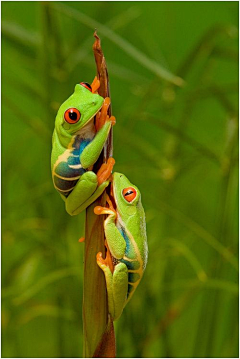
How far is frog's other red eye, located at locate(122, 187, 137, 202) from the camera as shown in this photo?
42 centimetres

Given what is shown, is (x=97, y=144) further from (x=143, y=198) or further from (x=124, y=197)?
(x=143, y=198)

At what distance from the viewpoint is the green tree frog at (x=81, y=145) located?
379mm

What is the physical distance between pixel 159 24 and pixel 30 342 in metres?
1.33

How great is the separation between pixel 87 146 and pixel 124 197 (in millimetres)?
66

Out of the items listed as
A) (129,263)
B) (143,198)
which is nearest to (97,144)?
(129,263)

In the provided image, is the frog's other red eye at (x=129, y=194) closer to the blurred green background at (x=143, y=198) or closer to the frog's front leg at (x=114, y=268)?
the frog's front leg at (x=114, y=268)

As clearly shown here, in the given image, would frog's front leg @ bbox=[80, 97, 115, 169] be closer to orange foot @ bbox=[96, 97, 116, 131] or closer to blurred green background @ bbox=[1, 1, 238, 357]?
orange foot @ bbox=[96, 97, 116, 131]

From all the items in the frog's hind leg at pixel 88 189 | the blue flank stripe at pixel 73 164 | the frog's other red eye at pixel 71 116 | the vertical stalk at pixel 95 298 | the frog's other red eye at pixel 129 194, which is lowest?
the vertical stalk at pixel 95 298

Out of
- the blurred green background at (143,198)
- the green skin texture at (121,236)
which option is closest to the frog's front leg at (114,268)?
the green skin texture at (121,236)

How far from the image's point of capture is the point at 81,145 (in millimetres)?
406

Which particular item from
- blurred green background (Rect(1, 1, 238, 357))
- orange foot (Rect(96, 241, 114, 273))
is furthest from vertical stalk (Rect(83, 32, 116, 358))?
blurred green background (Rect(1, 1, 238, 357))

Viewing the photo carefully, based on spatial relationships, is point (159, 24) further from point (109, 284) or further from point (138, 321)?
point (109, 284)

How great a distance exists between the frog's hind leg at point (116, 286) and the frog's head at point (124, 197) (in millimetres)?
52

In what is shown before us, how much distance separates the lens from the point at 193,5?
5.51 ft
